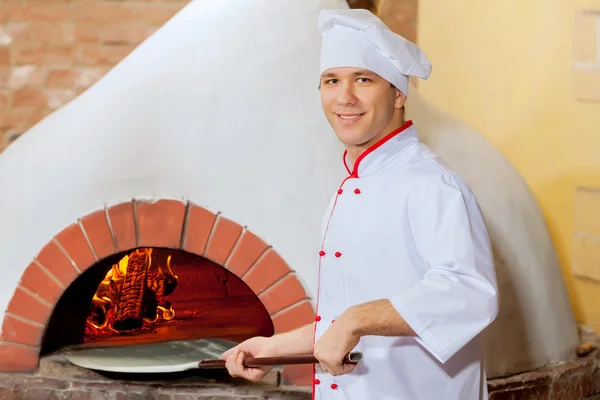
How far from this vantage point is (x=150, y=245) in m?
2.43

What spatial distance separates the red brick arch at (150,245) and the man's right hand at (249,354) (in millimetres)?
776

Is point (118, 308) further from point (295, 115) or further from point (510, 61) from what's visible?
point (510, 61)

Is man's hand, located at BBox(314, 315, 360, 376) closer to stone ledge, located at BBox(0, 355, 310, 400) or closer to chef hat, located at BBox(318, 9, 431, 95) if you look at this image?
chef hat, located at BBox(318, 9, 431, 95)

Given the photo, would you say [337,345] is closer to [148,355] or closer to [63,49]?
[148,355]

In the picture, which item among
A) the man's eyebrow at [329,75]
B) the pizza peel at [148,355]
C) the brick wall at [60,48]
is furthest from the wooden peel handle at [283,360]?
the brick wall at [60,48]

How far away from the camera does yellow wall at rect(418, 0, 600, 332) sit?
2957 millimetres

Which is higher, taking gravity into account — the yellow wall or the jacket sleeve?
the yellow wall

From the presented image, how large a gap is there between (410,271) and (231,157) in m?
1.20

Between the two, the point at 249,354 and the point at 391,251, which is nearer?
the point at 391,251

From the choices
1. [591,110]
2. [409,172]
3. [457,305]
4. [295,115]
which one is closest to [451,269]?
[457,305]

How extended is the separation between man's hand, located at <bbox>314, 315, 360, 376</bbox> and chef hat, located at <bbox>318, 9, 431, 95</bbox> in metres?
0.43

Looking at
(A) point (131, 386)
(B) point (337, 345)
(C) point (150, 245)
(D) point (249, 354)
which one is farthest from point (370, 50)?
(A) point (131, 386)

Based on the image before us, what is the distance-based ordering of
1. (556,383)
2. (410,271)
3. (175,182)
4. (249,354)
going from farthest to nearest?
(556,383)
(175,182)
(249,354)
(410,271)

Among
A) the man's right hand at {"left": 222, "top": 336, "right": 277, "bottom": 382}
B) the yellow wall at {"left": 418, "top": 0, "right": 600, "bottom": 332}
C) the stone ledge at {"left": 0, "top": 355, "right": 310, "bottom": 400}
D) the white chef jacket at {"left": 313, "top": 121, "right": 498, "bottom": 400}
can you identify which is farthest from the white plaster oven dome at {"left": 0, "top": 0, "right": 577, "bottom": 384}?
the white chef jacket at {"left": 313, "top": 121, "right": 498, "bottom": 400}
